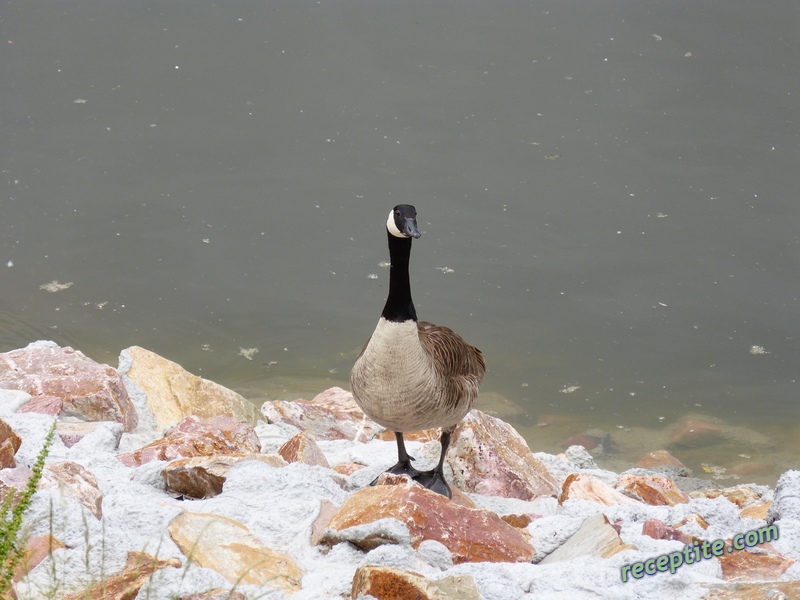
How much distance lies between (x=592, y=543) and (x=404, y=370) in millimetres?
1266

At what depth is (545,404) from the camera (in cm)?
754

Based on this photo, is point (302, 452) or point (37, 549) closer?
point (37, 549)

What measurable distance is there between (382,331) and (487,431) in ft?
4.37

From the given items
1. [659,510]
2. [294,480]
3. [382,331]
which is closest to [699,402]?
[659,510]

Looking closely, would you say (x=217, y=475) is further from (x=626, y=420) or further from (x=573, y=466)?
(x=626, y=420)

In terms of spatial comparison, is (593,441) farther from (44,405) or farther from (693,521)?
(44,405)

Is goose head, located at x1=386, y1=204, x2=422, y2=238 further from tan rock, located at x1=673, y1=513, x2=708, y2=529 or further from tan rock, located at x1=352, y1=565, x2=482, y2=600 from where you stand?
tan rock, located at x1=352, y1=565, x2=482, y2=600

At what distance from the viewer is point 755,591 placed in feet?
8.98

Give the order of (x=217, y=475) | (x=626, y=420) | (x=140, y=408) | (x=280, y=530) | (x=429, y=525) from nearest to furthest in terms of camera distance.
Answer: (x=429, y=525)
(x=280, y=530)
(x=217, y=475)
(x=140, y=408)
(x=626, y=420)

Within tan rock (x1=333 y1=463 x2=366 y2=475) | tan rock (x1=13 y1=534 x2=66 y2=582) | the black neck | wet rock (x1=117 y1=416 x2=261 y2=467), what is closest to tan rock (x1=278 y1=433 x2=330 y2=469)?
wet rock (x1=117 y1=416 x2=261 y2=467)

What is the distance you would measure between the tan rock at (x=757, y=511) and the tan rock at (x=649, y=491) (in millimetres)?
518

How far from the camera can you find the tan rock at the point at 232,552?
292 centimetres

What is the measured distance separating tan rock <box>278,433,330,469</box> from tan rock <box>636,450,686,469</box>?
3361mm

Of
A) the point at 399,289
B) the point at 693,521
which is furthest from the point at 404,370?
the point at 693,521
